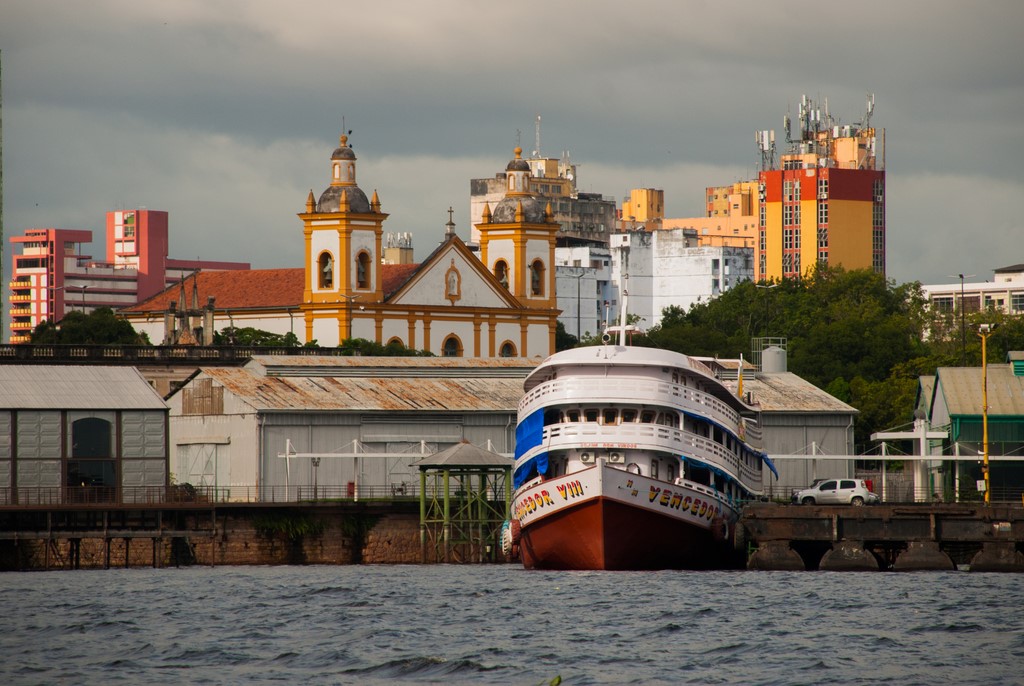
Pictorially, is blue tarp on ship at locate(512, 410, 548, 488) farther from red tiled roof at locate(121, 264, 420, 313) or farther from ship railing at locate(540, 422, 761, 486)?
red tiled roof at locate(121, 264, 420, 313)

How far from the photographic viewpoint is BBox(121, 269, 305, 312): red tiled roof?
134 metres

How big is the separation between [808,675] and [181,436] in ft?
157

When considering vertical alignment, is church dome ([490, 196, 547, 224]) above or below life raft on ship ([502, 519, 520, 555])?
above

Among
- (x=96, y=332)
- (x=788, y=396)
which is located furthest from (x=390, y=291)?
(x=788, y=396)

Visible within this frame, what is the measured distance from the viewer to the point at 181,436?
82.4 m

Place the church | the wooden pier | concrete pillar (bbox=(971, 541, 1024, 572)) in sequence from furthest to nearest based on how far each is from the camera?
the church < the wooden pier < concrete pillar (bbox=(971, 541, 1024, 572))

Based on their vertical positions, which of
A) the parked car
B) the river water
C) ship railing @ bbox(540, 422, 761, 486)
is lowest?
the river water

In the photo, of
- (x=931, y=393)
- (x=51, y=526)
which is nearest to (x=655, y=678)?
(x=51, y=526)

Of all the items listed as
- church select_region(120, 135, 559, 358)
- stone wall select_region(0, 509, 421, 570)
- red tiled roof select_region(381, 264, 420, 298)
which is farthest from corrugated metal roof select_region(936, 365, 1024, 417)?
red tiled roof select_region(381, 264, 420, 298)

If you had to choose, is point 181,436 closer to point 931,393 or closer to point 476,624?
point 931,393

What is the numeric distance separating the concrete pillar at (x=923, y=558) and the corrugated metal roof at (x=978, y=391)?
59.6ft

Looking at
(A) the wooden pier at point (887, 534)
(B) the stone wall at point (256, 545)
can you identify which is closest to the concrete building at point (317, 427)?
(B) the stone wall at point (256, 545)

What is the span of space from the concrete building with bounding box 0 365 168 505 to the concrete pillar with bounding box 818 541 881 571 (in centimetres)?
2407

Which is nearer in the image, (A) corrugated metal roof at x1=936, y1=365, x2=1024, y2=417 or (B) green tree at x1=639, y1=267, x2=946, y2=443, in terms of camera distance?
(A) corrugated metal roof at x1=936, y1=365, x2=1024, y2=417
